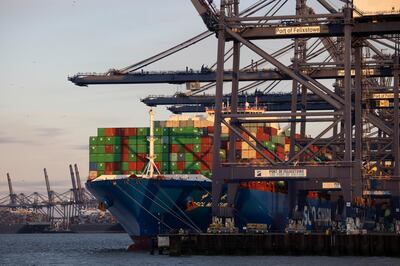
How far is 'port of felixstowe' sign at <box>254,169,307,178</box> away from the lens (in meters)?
59.2

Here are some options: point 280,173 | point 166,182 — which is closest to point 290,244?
point 280,173

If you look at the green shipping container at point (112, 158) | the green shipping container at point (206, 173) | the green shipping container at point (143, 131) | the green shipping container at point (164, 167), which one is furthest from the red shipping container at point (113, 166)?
the green shipping container at point (206, 173)

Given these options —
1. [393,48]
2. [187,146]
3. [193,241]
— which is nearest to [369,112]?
[393,48]

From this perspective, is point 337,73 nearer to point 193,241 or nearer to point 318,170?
point 318,170

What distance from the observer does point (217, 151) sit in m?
60.5

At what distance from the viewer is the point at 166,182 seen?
68438mm

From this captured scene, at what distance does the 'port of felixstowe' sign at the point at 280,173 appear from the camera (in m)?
59.2

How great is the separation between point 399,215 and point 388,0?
66.5 ft

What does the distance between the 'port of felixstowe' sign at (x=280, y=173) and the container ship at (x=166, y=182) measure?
10518 mm

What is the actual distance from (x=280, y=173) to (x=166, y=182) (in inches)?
452

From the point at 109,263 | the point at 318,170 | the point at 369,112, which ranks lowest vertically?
the point at 109,263

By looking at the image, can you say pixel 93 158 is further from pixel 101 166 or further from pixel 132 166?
pixel 132 166

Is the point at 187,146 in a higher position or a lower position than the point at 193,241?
higher

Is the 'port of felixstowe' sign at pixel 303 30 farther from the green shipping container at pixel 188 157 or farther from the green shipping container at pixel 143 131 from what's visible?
the green shipping container at pixel 143 131
